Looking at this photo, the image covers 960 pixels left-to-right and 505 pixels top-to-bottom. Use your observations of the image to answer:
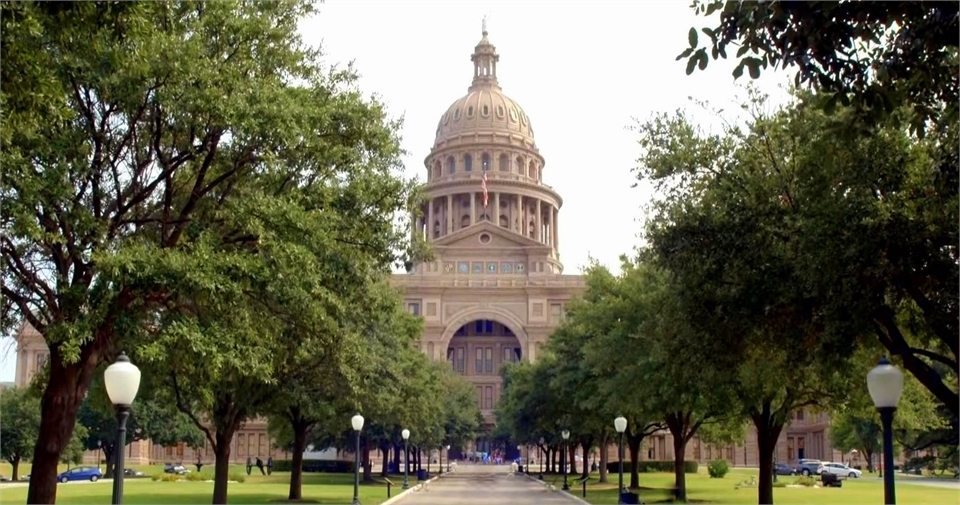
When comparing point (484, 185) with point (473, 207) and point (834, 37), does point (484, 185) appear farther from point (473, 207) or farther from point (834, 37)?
point (834, 37)

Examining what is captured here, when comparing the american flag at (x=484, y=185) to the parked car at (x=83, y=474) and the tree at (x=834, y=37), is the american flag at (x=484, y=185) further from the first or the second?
the tree at (x=834, y=37)

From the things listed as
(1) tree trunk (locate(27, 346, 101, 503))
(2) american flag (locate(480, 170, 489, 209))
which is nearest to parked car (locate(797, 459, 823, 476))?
(1) tree trunk (locate(27, 346, 101, 503))

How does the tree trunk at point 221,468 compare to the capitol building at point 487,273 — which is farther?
the capitol building at point 487,273

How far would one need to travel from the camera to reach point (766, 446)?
1334 inches

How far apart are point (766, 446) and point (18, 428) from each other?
186 feet

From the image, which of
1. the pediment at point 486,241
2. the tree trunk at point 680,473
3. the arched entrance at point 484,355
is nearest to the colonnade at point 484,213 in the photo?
the pediment at point 486,241

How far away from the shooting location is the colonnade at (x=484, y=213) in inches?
6240

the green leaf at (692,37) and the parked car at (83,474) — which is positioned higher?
the green leaf at (692,37)

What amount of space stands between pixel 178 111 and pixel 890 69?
1206 centimetres

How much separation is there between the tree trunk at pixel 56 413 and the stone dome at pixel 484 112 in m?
145

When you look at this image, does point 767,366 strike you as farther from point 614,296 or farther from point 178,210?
point 614,296

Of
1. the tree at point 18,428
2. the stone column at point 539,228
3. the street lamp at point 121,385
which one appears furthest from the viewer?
the stone column at point 539,228

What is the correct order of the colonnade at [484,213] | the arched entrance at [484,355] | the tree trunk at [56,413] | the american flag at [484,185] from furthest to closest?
the colonnade at [484,213], the american flag at [484,185], the arched entrance at [484,355], the tree trunk at [56,413]

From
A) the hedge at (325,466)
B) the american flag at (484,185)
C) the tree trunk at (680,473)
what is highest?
the american flag at (484,185)
